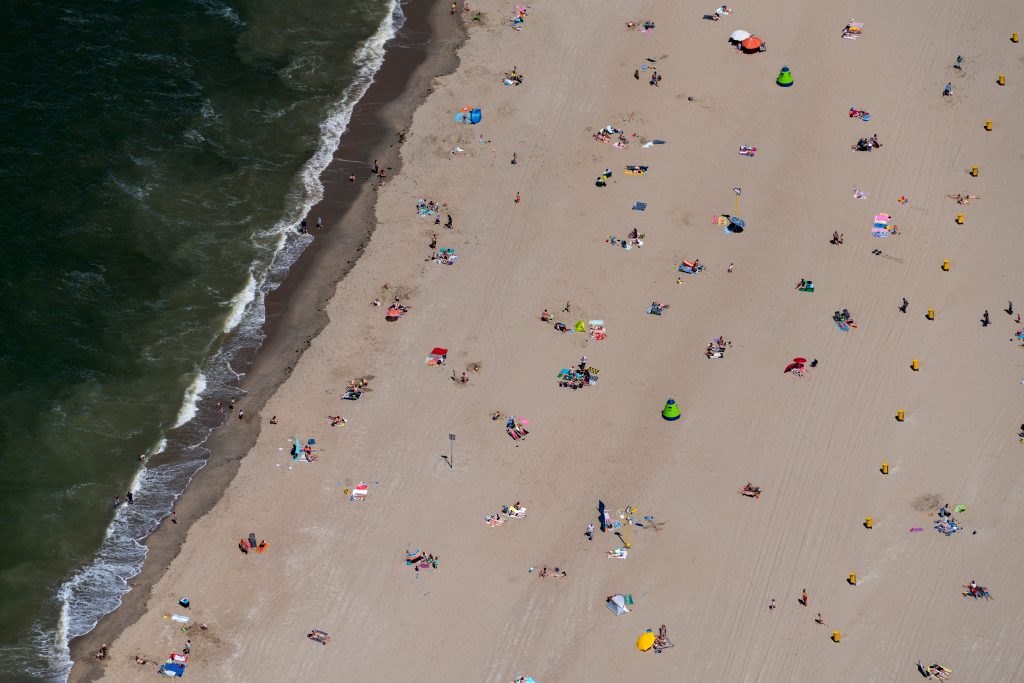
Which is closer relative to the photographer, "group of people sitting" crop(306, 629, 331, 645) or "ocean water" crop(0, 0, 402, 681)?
"group of people sitting" crop(306, 629, 331, 645)

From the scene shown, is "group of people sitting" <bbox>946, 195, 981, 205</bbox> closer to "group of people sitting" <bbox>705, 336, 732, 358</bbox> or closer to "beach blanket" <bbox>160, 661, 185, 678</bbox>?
"group of people sitting" <bbox>705, 336, 732, 358</bbox>

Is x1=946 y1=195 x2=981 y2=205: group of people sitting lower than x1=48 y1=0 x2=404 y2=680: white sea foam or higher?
higher

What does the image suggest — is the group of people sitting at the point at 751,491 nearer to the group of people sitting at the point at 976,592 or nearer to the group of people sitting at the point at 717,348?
the group of people sitting at the point at 717,348

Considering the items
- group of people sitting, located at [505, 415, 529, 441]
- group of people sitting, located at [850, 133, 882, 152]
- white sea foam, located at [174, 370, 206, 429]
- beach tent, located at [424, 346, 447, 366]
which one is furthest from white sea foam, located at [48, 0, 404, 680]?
group of people sitting, located at [850, 133, 882, 152]

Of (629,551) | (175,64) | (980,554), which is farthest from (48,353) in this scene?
(980,554)

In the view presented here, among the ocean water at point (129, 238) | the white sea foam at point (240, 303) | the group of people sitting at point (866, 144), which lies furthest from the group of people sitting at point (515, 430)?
the group of people sitting at point (866, 144)

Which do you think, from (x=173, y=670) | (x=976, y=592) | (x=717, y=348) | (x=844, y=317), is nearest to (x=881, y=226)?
(x=844, y=317)
